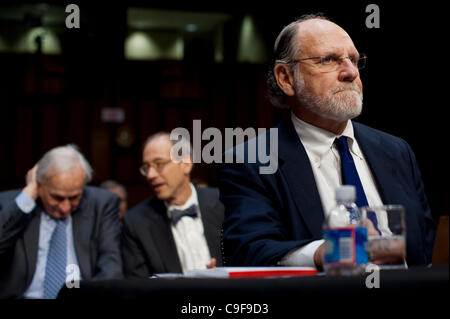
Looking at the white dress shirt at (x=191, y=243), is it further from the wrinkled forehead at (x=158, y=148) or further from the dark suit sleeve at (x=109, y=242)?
the wrinkled forehead at (x=158, y=148)

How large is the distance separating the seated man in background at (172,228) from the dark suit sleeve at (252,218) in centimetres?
164

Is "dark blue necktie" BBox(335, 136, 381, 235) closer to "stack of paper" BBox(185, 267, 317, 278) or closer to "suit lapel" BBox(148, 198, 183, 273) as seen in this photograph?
"stack of paper" BBox(185, 267, 317, 278)

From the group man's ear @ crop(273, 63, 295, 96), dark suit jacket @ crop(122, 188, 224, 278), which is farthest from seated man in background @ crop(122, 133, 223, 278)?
man's ear @ crop(273, 63, 295, 96)

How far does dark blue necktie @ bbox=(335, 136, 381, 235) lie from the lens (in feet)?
6.71

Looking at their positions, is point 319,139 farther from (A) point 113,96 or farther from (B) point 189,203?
(A) point 113,96

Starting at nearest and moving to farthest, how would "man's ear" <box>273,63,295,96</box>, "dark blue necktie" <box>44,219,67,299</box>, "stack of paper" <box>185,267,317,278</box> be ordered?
"stack of paper" <box>185,267,317,278</box> < "man's ear" <box>273,63,295,96</box> < "dark blue necktie" <box>44,219,67,299</box>

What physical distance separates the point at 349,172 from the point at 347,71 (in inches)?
13.4

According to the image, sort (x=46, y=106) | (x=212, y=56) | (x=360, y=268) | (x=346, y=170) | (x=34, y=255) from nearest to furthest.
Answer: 1. (x=360, y=268)
2. (x=346, y=170)
3. (x=34, y=255)
4. (x=46, y=106)
5. (x=212, y=56)

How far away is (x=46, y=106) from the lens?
27.7 feet

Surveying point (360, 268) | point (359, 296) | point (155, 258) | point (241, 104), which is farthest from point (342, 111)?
point (241, 104)

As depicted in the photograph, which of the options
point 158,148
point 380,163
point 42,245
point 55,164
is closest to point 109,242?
point 42,245

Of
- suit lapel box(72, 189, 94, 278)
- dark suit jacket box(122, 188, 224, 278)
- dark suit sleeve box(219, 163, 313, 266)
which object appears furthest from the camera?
dark suit jacket box(122, 188, 224, 278)

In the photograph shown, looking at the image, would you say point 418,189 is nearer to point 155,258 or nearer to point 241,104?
point 155,258

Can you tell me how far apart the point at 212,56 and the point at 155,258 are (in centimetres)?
590
